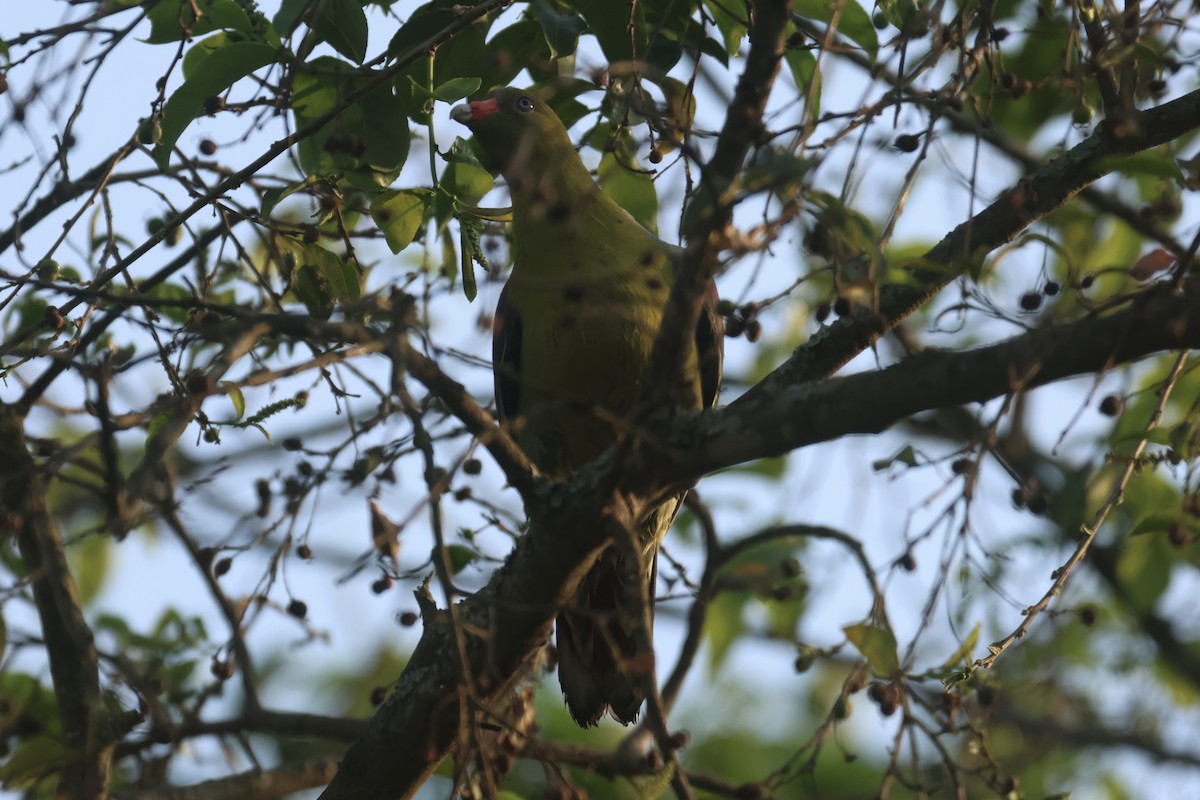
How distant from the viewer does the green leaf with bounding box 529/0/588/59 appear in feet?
8.91

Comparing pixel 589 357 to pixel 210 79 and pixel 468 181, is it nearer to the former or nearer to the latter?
pixel 468 181

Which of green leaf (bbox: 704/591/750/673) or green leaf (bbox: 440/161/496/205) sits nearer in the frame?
green leaf (bbox: 440/161/496/205)

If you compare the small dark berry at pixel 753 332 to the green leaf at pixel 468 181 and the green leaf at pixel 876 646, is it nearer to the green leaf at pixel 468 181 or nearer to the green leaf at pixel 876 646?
the green leaf at pixel 876 646

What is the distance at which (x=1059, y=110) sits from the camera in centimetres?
600

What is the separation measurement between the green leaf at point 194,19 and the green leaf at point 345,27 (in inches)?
7.4

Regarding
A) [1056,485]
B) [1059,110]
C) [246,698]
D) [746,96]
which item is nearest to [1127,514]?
[1056,485]

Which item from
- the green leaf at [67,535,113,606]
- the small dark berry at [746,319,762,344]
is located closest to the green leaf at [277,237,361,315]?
the small dark berry at [746,319,762,344]

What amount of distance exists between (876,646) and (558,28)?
143 centimetres

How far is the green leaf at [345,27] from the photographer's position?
8.89ft

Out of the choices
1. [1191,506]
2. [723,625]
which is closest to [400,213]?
[1191,506]

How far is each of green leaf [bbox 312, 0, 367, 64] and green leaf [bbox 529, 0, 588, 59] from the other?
0.37 m

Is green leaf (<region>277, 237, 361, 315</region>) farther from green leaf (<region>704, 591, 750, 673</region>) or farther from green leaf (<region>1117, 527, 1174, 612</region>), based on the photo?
green leaf (<region>1117, 527, 1174, 612</region>)

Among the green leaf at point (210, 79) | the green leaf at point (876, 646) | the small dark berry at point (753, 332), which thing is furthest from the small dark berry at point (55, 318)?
the green leaf at point (876, 646)

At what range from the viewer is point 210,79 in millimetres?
2768
